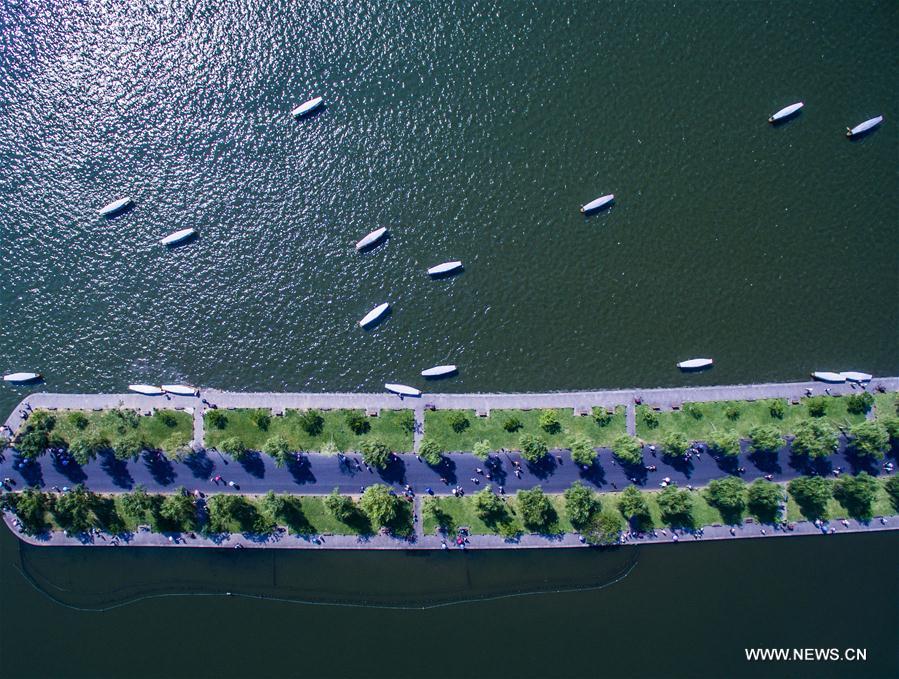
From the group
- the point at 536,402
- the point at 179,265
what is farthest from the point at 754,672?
the point at 179,265

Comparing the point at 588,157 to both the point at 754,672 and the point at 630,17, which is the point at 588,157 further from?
the point at 754,672

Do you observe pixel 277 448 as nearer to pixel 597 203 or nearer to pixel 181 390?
pixel 181 390

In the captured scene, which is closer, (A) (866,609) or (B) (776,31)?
(A) (866,609)

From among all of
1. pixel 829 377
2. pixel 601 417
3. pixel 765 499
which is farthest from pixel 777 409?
pixel 601 417

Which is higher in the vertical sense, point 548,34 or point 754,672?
point 548,34

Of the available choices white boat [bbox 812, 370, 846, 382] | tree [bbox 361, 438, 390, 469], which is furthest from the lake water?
tree [bbox 361, 438, 390, 469]

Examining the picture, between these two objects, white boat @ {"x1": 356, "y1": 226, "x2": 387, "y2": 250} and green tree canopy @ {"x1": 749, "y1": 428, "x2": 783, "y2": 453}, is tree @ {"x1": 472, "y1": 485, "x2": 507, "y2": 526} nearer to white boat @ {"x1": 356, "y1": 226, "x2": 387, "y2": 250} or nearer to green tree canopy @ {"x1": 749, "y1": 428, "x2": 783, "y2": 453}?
green tree canopy @ {"x1": 749, "y1": 428, "x2": 783, "y2": 453}
